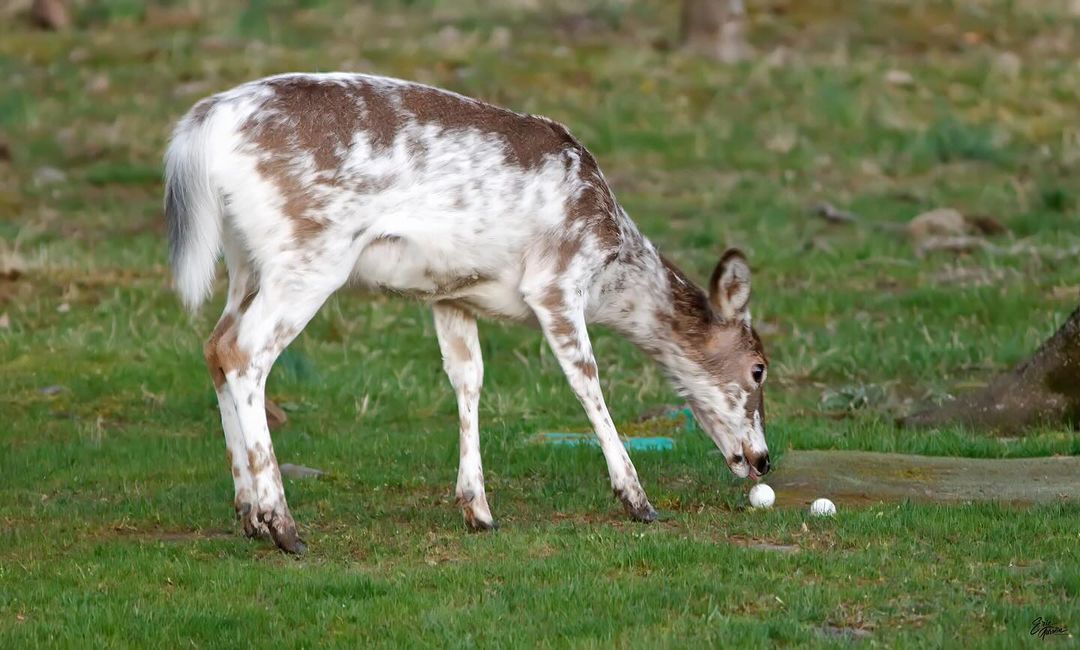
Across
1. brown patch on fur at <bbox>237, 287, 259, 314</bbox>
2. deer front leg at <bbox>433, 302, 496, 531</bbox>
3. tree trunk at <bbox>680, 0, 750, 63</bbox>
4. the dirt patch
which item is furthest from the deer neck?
tree trunk at <bbox>680, 0, 750, 63</bbox>

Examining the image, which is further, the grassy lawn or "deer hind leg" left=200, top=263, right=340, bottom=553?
"deer hind leg" left=200, top=263, right=340, bottom=553

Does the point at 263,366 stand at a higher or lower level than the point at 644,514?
higher

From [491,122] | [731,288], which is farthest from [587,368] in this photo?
[491,122]

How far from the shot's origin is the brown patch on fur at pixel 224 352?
7871mm

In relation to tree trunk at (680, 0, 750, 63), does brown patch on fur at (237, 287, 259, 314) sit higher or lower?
higher

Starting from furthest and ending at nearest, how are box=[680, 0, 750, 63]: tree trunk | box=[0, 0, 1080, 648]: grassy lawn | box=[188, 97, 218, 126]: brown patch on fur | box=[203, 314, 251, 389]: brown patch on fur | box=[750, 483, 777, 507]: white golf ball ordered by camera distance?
box=[680, 0, 750, 63]: tree trunk, box=[750, 483, 777, 507]: white golf ball, box=[188, 97, 218, 126]: brown patch on fur, box=[203, 314, 251, 389]: brown patch on fur, box=[0, 0, 1080, 648]: grassy lawn

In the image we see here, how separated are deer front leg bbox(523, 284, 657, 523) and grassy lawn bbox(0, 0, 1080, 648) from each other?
0.23m

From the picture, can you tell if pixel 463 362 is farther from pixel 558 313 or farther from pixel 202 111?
pixel 202 111

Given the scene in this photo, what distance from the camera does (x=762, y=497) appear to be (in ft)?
28.6

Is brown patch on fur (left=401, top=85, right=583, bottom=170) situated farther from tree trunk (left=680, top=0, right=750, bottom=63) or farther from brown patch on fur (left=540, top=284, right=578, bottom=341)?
tree trunk (left=680, top=0, right=750, bottom=63)

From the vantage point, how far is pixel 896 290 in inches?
602

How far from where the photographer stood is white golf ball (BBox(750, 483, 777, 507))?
8.69 metres

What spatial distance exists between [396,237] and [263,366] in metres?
0.87

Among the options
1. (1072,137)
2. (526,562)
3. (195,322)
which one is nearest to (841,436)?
(526,562)
